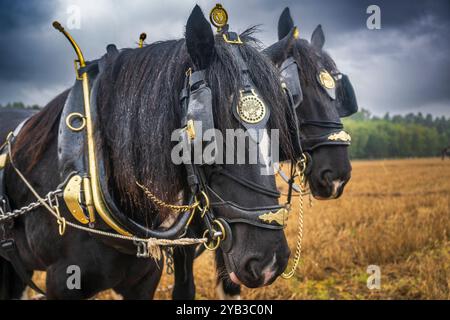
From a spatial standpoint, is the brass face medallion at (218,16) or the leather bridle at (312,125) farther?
the leather bridle at (312,125)

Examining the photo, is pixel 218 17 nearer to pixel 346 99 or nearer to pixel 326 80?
pixel 326 80

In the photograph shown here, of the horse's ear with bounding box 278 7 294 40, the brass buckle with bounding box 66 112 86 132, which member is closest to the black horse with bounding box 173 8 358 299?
the horse's ear with bounding box 278 7 294 40

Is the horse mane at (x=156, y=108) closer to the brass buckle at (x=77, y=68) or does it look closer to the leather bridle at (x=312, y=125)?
the brass buckle at (x=77, y=68)

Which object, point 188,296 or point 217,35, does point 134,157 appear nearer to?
point 217,35

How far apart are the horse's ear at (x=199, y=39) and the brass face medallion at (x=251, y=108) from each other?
26 cm

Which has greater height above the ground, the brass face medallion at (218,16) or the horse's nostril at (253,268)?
the brass face medallion at (218,16)

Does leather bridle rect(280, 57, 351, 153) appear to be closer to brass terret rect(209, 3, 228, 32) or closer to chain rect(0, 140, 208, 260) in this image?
brass terret rect(209, 3, 228, 32)

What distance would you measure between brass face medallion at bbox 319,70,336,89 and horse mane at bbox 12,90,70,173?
1950 millimetres

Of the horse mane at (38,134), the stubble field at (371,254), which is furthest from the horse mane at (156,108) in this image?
the stubble field at (371,254)

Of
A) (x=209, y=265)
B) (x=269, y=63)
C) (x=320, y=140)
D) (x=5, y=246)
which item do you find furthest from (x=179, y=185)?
(x=209, y=265)

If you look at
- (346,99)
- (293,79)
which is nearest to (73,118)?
(293,79)

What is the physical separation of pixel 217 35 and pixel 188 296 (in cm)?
211

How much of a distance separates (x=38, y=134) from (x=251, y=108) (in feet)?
4.45

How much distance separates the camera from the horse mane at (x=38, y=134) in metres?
2.15
